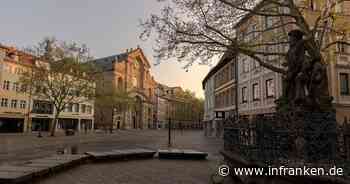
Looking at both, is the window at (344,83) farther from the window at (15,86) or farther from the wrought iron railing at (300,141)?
the window at (15,86)

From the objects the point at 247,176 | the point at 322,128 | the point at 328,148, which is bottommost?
the point at 247,176

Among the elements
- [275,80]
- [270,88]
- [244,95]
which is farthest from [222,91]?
[275,80]

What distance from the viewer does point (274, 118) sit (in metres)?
5.29

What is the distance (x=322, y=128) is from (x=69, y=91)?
3743cm

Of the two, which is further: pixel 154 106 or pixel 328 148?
pixel 154 106

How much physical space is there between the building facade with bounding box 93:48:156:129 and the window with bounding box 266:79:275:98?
56237 mm

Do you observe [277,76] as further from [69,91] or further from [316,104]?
[69,91]

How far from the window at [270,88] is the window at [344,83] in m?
5.20

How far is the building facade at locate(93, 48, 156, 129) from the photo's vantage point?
82.4 m

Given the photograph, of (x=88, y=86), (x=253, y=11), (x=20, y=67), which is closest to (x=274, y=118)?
(x=253, y=11)

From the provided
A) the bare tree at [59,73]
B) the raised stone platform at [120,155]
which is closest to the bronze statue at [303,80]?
the raised stone platform at [120,155]

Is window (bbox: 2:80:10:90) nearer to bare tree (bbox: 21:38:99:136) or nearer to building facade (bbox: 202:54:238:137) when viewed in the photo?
bare tree (bbox: 21:38:99:136)

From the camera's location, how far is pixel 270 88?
2364 centimetres

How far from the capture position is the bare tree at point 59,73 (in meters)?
34.2
